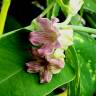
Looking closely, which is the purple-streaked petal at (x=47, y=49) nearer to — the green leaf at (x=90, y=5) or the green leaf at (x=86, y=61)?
the green leaf at (x=86, y=61)

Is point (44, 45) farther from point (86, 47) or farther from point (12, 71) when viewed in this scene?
point (86, 47)

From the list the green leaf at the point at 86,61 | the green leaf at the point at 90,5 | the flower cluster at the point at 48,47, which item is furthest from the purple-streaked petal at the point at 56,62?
the green leaf at the point at 90,5

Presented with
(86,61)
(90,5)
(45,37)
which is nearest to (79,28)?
(45,37)

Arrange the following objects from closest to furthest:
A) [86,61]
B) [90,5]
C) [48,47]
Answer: [48,47], [86,61], [90,5]

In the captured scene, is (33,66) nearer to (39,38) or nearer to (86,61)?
(39,38)

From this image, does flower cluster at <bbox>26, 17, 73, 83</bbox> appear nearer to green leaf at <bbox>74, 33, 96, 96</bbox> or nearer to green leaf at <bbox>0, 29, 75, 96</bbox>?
green leaf at <bbox>0, 29, 75, 96</bbox>

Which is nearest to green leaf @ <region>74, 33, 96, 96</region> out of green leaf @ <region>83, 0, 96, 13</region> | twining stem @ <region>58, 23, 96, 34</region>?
green leaf @ <region>83, 0, 96, 13</region>

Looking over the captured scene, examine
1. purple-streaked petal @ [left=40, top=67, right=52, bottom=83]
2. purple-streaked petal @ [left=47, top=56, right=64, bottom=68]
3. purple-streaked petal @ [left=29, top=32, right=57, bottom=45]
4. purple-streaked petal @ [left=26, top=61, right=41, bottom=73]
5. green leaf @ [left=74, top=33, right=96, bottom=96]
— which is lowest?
green leaf @ [left=74, top=33, right=96, bottom=96]
